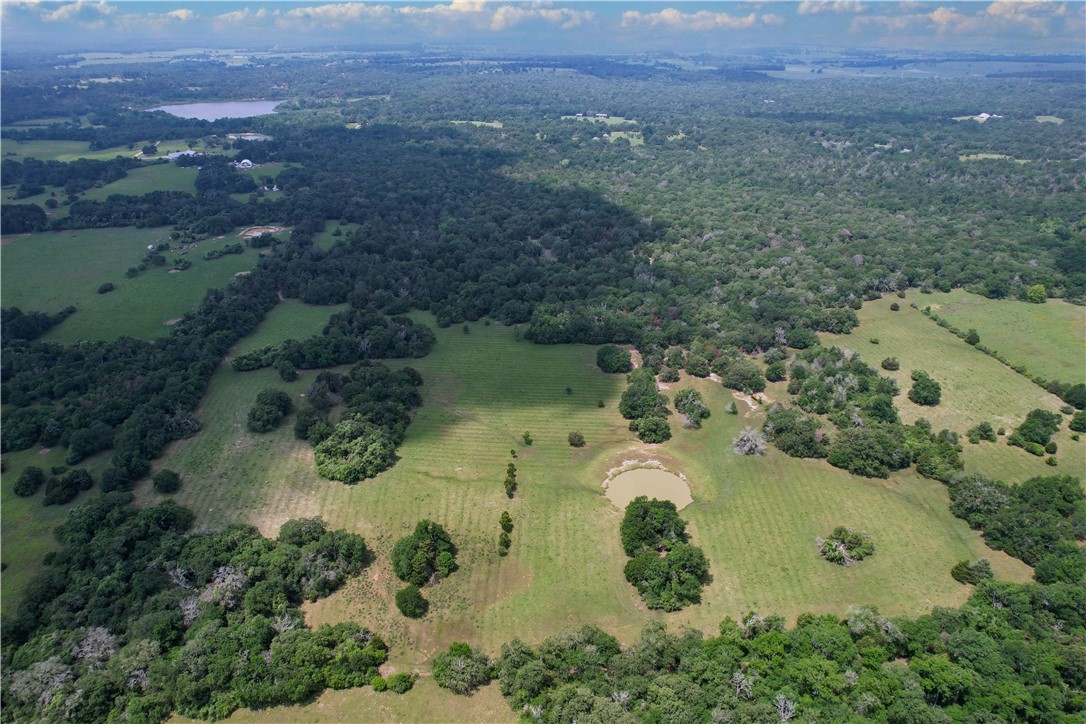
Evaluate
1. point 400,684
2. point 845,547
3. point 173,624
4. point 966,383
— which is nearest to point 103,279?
point 173,624

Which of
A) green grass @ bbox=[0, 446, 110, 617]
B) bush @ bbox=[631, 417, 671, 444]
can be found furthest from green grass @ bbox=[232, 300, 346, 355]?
bush @ bbox=[631, 417, 671, 444]

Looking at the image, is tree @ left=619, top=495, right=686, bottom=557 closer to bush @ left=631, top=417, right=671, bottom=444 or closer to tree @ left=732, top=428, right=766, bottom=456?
bush @ left=631, top=417, right=671, bottom=444

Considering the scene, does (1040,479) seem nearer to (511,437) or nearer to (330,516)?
(511,437)

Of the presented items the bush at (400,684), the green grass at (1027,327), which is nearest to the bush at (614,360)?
the bush at (400,684)

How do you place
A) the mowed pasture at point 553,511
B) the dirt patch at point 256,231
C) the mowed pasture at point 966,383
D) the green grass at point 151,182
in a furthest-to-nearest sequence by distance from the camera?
the green grass at point 151,182, the dirt patch at point 256,231, the mowed pasture at point 966,383, the mowed pasture at point 553,511

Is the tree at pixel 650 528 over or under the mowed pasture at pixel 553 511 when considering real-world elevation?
over

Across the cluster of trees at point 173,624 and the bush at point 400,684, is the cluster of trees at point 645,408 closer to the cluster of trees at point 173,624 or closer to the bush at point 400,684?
the cluster of trees at point 173,624
